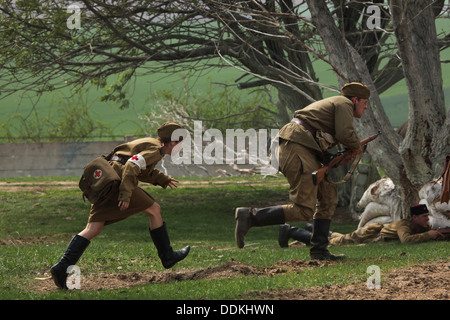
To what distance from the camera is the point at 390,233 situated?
1082 centimetres

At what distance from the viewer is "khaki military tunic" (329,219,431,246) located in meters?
10.2

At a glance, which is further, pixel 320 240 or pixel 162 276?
pixel 320 240

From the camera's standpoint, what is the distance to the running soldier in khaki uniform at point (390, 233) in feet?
33.0

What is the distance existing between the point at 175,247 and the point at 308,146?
→ 4768 millimetres

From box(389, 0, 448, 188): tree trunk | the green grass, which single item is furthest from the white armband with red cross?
box(389, 0, 448, 188): tree trunk

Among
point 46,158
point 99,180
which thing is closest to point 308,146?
point 99,180

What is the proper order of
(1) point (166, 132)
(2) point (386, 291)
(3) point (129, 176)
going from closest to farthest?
(2) point (386, 291), (3) point (129, 176), (1) point (166, 132)

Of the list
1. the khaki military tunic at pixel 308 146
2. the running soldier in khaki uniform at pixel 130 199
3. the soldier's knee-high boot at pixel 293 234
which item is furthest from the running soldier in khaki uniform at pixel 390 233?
the running soldier in khaki uniform at pixel 130 199

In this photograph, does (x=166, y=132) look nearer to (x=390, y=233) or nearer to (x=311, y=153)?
(x=311, y=153)

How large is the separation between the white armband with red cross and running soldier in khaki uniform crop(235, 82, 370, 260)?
5.77ft

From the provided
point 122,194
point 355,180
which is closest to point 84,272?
point 122,194

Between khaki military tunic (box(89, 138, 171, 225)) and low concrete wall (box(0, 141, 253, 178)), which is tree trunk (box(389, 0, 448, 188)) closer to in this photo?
khaki military tunic (box(89, 138, 171, 225))
